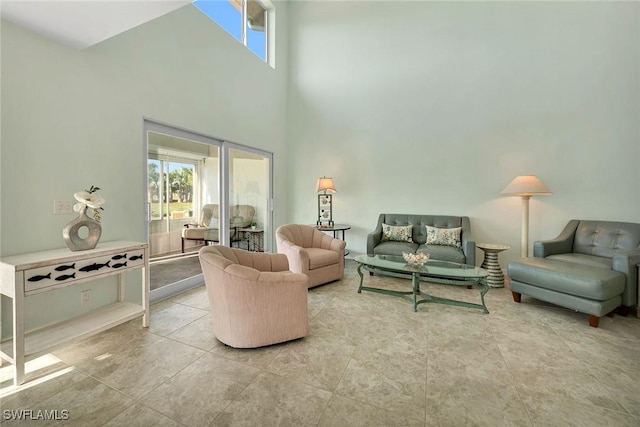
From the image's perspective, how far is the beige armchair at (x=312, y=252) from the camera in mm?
3172

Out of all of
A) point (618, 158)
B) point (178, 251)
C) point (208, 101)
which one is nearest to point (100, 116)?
point (208, 101)

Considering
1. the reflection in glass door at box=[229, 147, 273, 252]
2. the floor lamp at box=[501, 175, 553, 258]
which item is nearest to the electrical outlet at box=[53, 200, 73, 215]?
the reflection in glass door at box=[229, 147, 273, 252]

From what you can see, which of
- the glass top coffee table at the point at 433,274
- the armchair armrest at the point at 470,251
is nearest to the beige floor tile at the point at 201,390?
the glass top coffee table at the point at 433,274

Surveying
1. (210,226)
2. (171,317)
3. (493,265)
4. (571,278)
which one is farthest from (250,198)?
(571,278)

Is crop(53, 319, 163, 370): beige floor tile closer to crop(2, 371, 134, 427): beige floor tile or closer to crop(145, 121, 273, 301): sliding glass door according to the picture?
crop(2, 371, 134, 427): beige floor tile

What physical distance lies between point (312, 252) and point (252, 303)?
163cm

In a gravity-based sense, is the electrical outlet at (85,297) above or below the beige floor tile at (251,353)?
above

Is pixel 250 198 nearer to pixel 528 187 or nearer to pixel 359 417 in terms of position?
pixel 359 417

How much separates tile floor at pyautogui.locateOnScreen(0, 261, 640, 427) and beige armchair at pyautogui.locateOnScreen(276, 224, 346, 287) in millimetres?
747

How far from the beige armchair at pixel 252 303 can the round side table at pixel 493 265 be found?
2.82 m

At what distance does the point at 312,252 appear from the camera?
Answer: 3.53 meters

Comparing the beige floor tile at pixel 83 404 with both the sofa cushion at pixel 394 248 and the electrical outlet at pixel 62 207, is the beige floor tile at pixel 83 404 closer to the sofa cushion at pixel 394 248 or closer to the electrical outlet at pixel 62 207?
the electrical outlet at pixel 62 207

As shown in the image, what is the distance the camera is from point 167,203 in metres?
3.23

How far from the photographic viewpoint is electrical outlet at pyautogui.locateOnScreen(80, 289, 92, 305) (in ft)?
7.50
